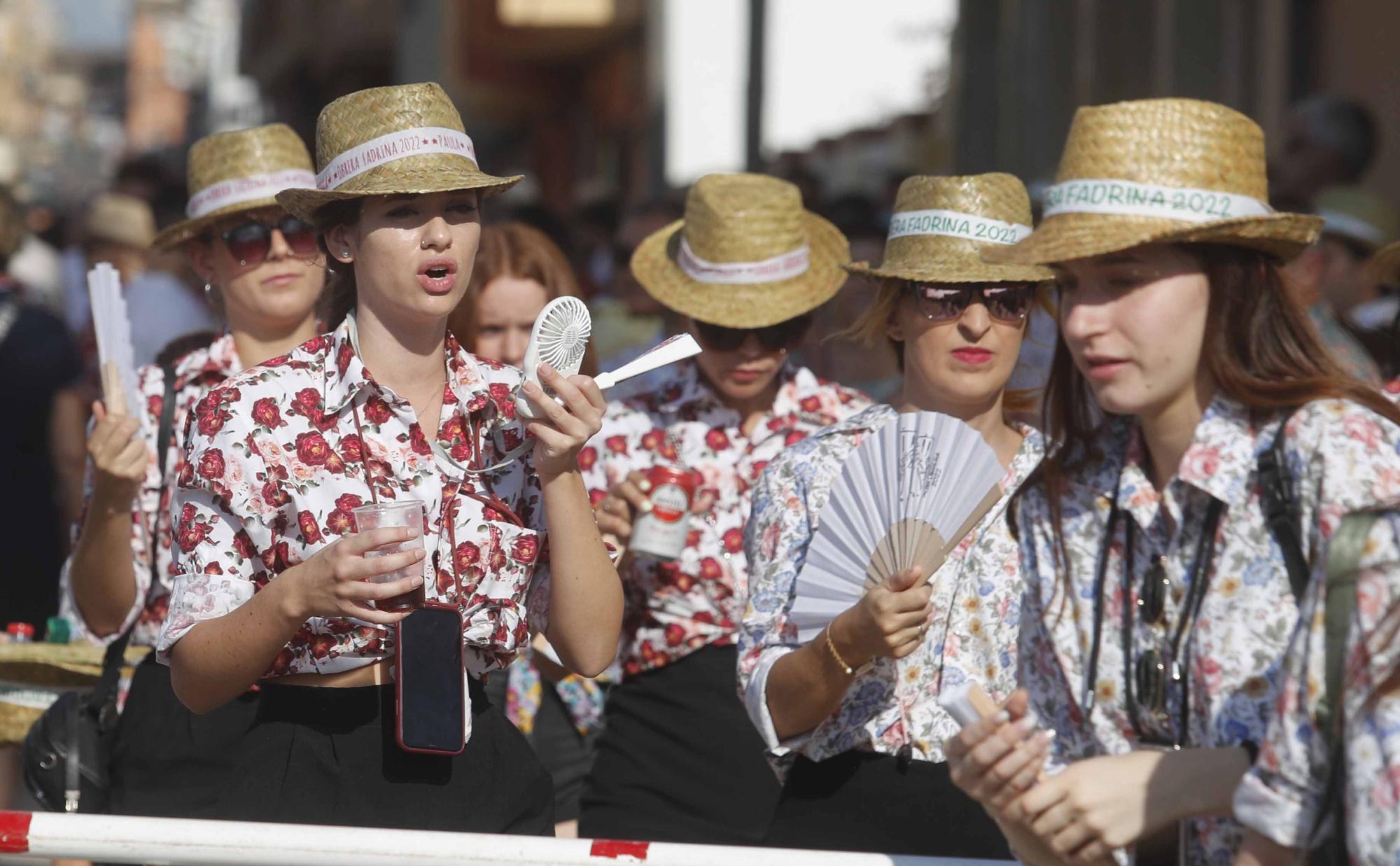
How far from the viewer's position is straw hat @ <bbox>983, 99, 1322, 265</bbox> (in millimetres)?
3021

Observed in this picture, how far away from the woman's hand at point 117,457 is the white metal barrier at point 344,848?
4.76 ft

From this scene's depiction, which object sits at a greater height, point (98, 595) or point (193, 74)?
point (98, 595)

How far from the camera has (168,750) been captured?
4359mm

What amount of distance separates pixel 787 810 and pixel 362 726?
2.88 ft

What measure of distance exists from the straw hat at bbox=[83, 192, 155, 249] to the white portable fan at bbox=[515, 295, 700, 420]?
6.28 m

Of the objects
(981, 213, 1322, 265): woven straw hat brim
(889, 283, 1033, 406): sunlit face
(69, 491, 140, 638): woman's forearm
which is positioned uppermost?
(981, 213, 1322, 265): woven straw hat brim

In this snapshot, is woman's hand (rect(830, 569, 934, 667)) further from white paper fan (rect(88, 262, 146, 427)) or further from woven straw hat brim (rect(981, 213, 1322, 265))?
white paper fan (rect(88, 262, 146, 427))


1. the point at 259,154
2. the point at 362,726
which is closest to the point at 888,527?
the point at 362,726

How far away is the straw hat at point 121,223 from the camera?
9.41 m

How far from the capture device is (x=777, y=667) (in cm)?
361

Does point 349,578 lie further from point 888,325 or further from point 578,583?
point 888,325

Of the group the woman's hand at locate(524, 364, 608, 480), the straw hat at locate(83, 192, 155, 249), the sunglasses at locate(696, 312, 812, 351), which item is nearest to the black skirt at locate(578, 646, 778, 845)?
the sunglasses at locate(696, 312, 812, 351)

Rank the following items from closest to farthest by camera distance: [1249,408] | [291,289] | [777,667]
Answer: [1249,408] → [777,667] → [291,289]

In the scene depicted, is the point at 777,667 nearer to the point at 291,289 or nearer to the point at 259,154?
the point at 291,289
